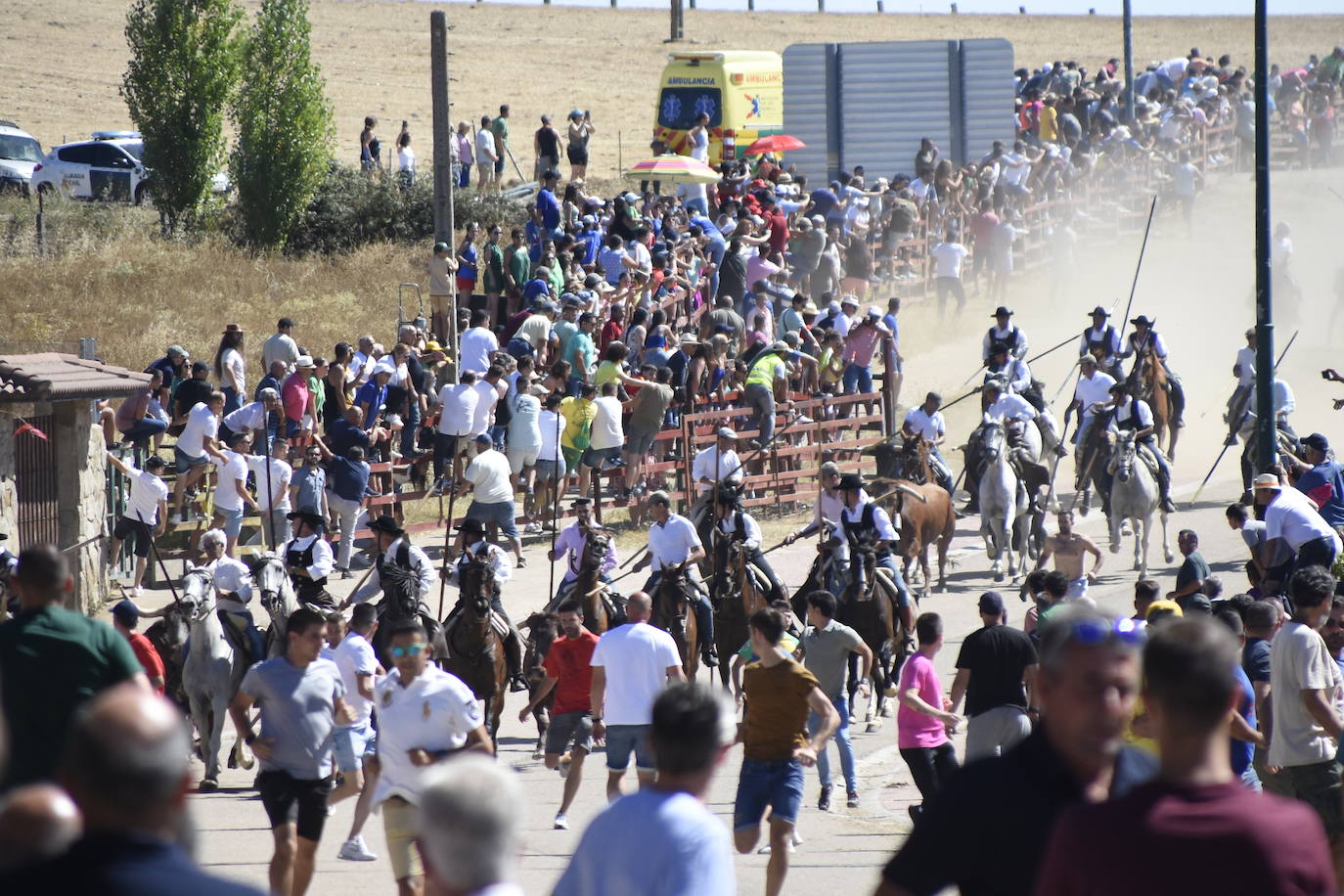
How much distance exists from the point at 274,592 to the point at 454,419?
24.7ft

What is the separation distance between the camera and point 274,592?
13.9 meters

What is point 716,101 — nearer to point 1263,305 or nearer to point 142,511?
point 142,511

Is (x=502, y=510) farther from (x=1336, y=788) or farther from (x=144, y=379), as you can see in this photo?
(x=1336, y=788)

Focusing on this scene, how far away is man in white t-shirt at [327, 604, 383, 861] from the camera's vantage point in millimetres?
10703

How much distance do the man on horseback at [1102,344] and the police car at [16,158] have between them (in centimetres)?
2418

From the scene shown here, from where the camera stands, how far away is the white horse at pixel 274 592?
1378cm

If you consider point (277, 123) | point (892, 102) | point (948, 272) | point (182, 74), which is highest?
point (182, 74)

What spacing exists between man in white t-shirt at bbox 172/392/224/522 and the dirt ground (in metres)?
31.9

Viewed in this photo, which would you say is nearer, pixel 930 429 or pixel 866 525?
pixel 866 525

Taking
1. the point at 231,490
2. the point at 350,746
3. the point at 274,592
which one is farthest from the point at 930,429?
the point at 350,746

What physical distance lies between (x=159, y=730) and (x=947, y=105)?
3760 cm

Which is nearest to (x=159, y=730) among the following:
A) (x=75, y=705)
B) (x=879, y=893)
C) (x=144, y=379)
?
(x=879, y=893)

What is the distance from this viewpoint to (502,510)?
1981cm

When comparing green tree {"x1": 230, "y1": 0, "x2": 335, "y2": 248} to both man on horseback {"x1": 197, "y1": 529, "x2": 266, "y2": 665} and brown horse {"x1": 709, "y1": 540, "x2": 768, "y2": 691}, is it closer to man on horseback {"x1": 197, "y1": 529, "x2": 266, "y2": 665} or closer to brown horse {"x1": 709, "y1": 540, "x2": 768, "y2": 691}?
brown horse {"x1": 709, "y1": 540, "x2": 768, "y2": 691}
